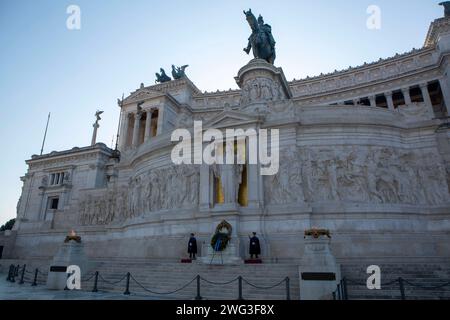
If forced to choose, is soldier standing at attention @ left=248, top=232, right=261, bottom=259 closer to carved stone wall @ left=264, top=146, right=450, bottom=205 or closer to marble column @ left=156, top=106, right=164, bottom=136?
carved stone wall @ left=264, top=146, right=450, bottom=205

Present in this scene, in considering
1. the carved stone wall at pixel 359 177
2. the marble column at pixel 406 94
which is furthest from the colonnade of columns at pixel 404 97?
the carved stone wall at pixel 359 177

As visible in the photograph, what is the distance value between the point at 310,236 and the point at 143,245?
46.8 ft

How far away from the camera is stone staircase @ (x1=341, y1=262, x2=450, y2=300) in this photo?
10688 mm

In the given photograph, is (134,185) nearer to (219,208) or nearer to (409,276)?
(219,208)

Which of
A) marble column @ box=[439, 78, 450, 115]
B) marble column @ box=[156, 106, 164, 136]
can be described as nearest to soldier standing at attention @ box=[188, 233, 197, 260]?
marble column @ box=[156, 106, 164, 136]

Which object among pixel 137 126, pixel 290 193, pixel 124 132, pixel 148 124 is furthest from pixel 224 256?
pixel 124 132

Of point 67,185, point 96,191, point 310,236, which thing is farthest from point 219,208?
point 67,185

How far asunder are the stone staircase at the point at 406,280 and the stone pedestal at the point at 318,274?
91 cm

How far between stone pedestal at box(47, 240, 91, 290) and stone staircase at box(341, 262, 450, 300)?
531 inches

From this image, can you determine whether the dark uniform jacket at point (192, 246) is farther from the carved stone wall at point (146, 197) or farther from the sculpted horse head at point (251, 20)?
the sculpted horse head at point (251, 20)

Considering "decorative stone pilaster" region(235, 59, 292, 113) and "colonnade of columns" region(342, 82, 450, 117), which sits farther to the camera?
"colonnade of columns" region(342, 82, 450, 117)

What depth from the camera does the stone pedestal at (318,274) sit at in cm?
1088

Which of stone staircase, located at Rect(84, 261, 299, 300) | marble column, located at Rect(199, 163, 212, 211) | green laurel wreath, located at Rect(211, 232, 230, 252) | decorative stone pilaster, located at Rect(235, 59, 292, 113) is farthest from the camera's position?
decorative stone pilaster, located at Rect(235, 59, 292, 113)

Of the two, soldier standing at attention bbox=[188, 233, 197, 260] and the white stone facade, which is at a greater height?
the white stone facade
